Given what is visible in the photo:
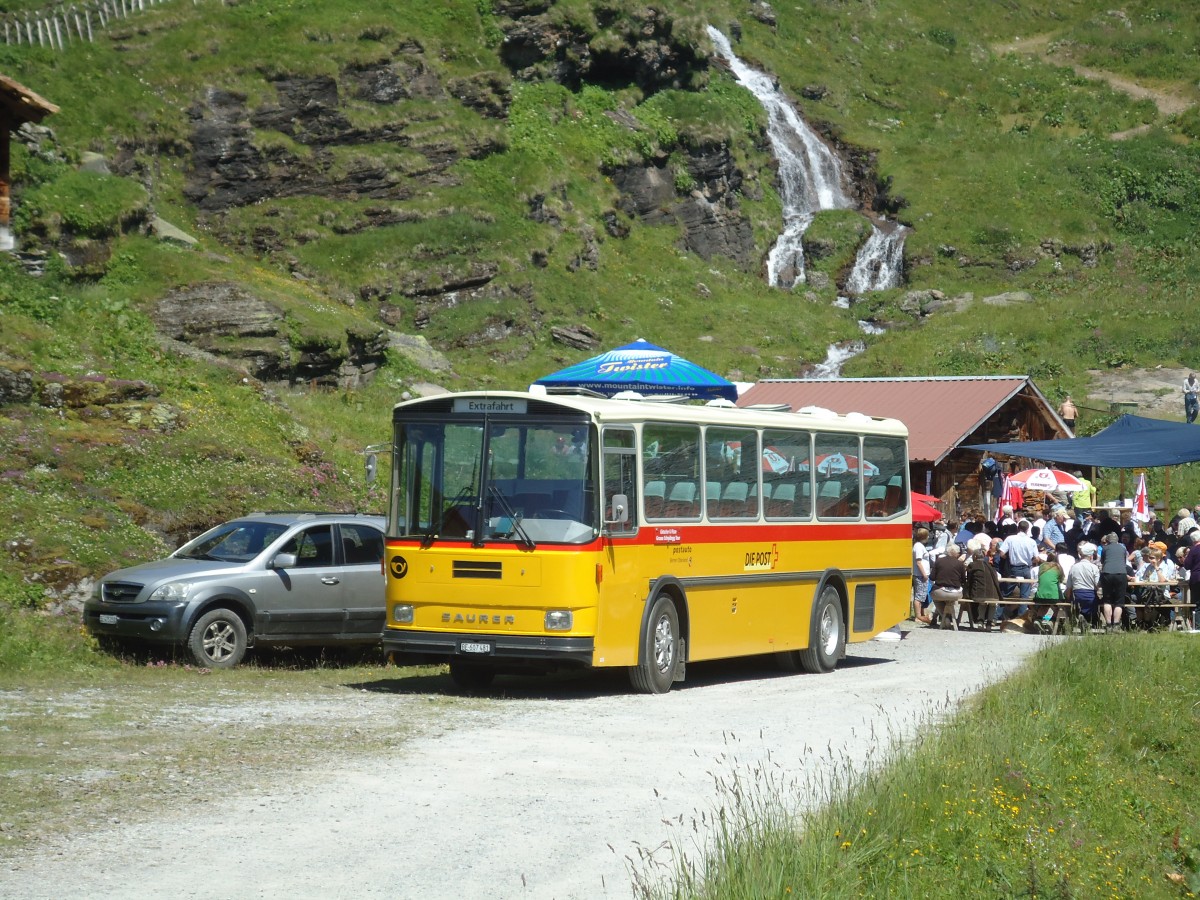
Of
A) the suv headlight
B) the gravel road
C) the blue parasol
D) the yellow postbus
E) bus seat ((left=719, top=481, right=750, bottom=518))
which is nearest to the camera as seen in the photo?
the gravel road

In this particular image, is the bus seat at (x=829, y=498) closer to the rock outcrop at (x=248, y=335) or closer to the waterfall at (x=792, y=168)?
the rock outcrop at (x=248, y=335)

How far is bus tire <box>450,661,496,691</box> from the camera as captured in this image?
53.0ft

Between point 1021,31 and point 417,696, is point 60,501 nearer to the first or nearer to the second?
point 417,696

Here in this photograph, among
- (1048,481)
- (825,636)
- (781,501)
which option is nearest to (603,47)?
(1048,481)

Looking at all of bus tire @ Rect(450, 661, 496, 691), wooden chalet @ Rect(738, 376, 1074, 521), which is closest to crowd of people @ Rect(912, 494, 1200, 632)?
wooden chalet @ Rect(738, 376, 1074, 521)

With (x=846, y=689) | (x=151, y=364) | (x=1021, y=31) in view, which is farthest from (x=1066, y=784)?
(x=1021, y=31)

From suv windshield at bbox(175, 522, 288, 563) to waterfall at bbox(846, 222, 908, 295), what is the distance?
4718 centimetres

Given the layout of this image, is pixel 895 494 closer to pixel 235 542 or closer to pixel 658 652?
pixel 658 652

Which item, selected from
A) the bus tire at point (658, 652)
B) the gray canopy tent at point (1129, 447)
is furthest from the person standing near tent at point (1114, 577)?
the bus tire at point (658, 652)

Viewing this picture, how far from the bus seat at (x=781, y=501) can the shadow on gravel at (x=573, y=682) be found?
6.63 ft

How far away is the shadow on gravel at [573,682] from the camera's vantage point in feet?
52.2

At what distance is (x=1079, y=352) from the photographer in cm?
5397

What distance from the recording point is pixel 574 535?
14844 millimetres

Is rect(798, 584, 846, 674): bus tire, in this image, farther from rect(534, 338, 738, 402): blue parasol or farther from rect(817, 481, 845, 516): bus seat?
rect(534, 338, 738, 402): blue parasol
